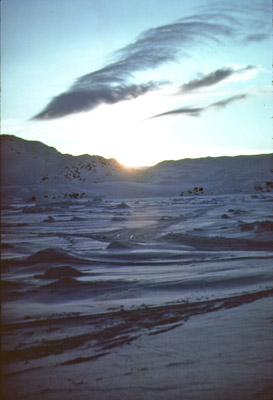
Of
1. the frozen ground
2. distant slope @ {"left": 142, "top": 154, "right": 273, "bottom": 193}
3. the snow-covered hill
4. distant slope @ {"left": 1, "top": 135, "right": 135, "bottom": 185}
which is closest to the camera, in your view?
the frozen ground

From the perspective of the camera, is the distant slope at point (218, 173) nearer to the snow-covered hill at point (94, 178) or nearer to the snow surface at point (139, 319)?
the snow-covered hill at point (94, 178)

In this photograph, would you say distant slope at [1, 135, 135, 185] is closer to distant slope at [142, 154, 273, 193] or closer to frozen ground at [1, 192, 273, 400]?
distant slope at [142, 154, 273, 193]

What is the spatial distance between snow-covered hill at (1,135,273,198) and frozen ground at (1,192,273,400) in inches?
610

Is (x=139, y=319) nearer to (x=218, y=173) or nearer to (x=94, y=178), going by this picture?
(x=94, y=178)

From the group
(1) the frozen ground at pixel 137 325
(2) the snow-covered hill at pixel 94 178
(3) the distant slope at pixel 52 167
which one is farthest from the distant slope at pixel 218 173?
(1) the frozen ground at pixel 137 325

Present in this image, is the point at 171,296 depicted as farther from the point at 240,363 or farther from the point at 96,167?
the point at 96,167

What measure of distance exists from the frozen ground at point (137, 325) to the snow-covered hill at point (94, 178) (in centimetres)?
1551

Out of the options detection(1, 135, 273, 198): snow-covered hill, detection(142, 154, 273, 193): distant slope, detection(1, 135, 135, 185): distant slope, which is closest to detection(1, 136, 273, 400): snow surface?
detection(1, 135, 273, 198): snow-covered hill

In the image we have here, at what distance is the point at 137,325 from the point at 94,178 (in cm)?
3046

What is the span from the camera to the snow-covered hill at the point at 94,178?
2469cm

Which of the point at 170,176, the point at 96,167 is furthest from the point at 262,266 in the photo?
the point at 170,176

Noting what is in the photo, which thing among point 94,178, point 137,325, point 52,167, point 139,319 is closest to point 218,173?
point 94,178

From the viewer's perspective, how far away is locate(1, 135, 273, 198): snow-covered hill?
2469 centimetres

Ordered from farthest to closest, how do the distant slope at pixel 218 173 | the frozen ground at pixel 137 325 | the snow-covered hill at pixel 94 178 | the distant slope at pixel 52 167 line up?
the distant slope at pixel 218 173 → the distant slope at pixel 52 167 → the snow-covered hill at pixel 94 178 → the frozen ground at pixel 137 325
